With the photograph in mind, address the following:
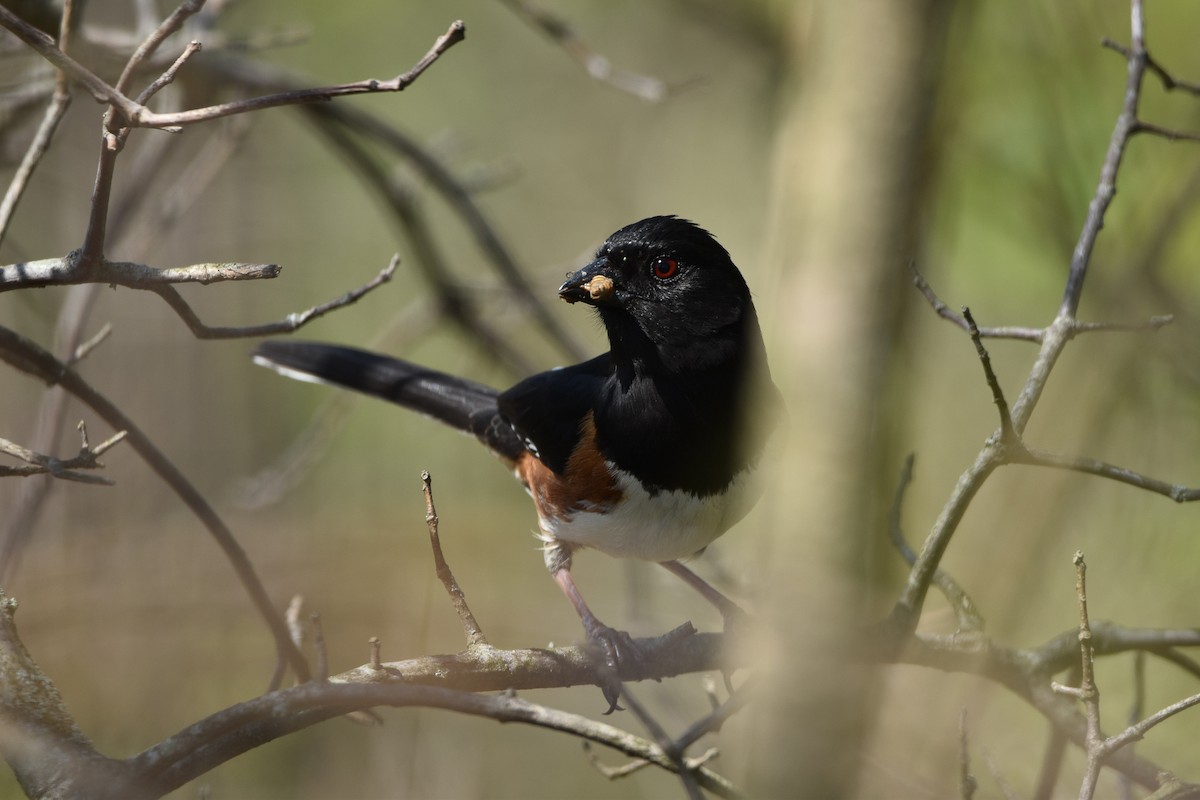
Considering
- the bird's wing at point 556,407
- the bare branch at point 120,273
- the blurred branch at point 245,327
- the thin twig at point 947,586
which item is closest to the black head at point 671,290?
the bird's wing at point 556,407

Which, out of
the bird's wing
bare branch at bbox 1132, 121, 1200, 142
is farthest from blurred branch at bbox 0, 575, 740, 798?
bare branch at bbox 1132, 121, 1200, 142

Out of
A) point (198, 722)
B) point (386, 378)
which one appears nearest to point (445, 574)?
point (198, 722)

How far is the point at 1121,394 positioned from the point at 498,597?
307 centimetres

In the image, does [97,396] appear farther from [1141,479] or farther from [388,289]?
[388,289]

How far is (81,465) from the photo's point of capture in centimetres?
171

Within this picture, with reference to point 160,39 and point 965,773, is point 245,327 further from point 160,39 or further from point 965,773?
point 965,773

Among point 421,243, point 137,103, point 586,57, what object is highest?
point 586,57

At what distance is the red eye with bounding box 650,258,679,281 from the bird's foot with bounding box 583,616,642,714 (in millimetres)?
1008

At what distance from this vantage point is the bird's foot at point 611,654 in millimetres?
2211

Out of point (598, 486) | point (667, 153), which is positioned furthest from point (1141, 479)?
point (667, 153)

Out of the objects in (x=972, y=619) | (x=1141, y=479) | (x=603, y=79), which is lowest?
(x=972, y=619)

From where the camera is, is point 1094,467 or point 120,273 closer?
point 120,273

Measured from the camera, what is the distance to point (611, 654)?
2664mm

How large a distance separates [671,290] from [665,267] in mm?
67
